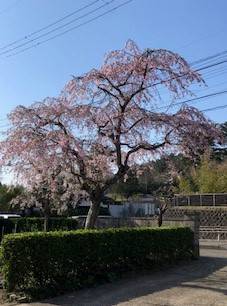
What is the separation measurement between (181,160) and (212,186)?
25.6 meters

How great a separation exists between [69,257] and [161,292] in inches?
88.1

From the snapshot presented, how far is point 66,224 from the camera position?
92.0 feet

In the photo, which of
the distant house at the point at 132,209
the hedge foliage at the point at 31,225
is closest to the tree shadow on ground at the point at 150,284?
the hedge foliage at the point at 31,225

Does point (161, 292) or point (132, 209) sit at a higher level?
point (132, 209)

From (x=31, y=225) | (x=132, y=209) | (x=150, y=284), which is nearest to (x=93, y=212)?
(x=150, y=284)

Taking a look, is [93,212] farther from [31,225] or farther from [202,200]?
[202,200]

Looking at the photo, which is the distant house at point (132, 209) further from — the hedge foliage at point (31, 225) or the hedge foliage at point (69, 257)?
the hedge foliage at point (69, 257)

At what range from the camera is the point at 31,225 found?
28562mm

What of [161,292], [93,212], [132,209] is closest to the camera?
[161,292]

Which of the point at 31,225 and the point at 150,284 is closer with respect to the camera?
the point at 150,284

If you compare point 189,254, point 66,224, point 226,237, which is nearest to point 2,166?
point 189,254

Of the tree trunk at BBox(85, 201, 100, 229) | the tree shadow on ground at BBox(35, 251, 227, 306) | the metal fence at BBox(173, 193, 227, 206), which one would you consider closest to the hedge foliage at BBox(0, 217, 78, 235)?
the metal fence at BBox(173, 193, 227, 206)

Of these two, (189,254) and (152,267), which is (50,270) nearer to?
(152,267)

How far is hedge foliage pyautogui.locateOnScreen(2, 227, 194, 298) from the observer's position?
11.0 meters
